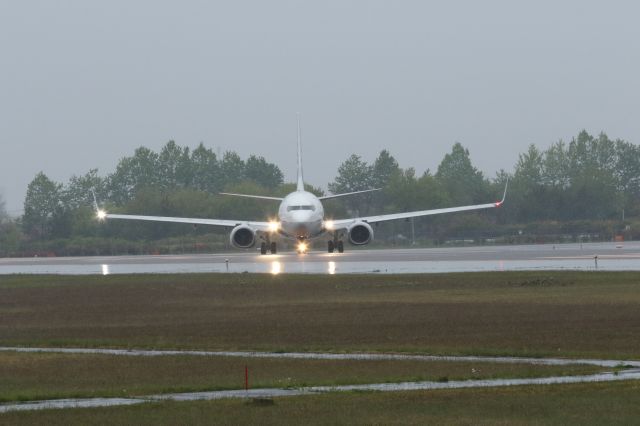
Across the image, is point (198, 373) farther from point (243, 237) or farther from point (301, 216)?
point (243, 237)

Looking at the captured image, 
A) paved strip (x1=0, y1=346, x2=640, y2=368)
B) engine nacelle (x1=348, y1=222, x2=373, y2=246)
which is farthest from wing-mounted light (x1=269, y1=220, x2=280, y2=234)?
paved strip (x1=0, y1=346, x2=640, y2=368)

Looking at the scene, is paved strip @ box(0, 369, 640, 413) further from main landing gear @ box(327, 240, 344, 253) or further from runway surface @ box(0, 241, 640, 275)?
main landing gear @ box(327, 240, 344, 253)

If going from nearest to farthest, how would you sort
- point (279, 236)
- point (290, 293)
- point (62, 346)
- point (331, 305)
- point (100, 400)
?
point (100, 400), point (62, 346), point (331, 305), point (290, 293), point (279, 236)

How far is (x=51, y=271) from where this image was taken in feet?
253

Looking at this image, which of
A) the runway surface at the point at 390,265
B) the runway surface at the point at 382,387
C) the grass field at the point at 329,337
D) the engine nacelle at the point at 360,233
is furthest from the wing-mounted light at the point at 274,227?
the runway surface at the point at 382,387

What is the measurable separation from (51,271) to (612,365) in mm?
55742

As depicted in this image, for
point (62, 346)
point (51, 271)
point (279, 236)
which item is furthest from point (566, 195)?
point (62, 346)

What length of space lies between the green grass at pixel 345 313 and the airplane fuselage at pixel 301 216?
26.2 metres

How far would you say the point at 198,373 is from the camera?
86.0 ft

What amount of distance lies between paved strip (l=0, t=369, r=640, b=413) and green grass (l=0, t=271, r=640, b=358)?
4.04 meters

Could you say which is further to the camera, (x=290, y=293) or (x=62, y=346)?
(x=290, y=293)

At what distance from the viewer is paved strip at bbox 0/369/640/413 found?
2183 centimetres

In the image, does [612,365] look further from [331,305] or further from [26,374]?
[331,305]

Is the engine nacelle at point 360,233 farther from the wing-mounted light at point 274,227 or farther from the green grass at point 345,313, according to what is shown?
the green grass at point 345,313
